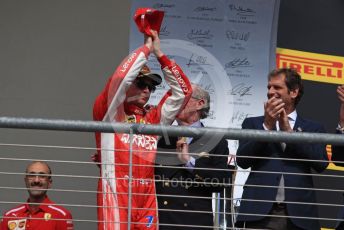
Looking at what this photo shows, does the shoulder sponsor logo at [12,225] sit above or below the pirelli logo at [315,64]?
below

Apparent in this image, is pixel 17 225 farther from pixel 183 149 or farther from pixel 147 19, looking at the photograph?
pixel 147 19

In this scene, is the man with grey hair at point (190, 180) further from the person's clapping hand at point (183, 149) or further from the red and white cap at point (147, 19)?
the red and white cap at point (147, 19)

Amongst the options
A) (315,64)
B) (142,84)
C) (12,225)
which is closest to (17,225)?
(12,225)

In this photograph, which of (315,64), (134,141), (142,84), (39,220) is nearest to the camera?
(134,141)

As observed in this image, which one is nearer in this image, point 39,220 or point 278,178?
point 278,178

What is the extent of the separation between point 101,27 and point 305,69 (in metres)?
1.75

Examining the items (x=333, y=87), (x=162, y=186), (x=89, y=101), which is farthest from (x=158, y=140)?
(x=333, y=87)

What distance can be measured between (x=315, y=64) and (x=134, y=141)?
271 cm

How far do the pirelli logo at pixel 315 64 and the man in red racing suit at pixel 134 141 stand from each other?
226 centimetres

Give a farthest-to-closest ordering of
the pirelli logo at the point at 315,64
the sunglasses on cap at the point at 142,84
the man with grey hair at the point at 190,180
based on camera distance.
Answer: the pirelli logo at the point at 315,64 → the man with grey hair at the point at 190,180 → the sunglasses on cap at the point at 142,84

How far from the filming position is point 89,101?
25.4 feet

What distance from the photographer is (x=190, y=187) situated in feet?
19.5

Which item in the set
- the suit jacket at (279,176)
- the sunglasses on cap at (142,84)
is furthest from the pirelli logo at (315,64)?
the sunglasses on cap at (142,84)

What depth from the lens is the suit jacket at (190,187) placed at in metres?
5.89
